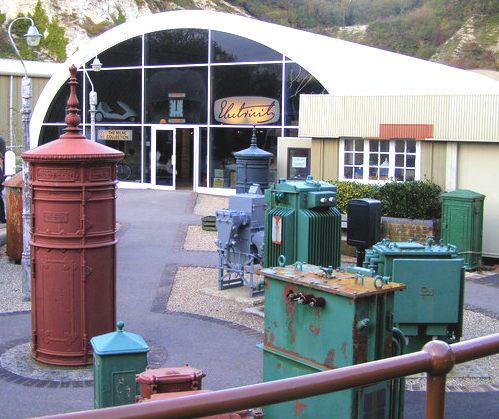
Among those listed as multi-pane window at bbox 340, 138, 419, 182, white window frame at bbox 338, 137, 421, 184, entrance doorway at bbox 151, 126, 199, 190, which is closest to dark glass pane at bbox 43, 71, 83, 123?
entrance doorway at bbox 151, 126, 199, 190

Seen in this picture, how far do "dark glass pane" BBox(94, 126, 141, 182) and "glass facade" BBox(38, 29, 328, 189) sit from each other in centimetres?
4

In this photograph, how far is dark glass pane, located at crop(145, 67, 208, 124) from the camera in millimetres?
25484

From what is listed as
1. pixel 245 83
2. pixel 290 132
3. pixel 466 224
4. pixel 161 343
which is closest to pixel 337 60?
pixel 290 132

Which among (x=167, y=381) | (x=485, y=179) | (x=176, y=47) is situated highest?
(x=176, y=47)

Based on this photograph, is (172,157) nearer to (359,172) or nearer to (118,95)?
(118,95)

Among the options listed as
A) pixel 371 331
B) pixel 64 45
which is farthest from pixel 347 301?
pixel 64 45

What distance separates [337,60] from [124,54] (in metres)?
8.23

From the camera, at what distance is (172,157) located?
2628 centimetres

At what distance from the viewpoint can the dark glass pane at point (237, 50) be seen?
23750 millimetres

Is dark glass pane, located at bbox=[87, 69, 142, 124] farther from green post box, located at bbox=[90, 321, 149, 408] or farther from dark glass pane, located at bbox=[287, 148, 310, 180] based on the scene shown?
green post box, located at bbox=[90, 321, 149, 408]

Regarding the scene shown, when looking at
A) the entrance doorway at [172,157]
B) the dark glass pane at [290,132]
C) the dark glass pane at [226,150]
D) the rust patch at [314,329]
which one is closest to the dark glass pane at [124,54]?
the entrance doorway at [172,157]

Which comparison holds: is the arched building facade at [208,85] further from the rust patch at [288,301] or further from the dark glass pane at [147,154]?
the rust patch at [288,301]

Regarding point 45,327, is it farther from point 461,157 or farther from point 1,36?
point 1,36

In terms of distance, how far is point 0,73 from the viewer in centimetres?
3759
